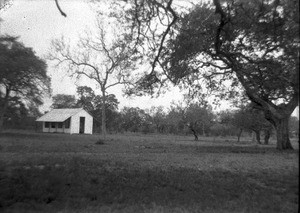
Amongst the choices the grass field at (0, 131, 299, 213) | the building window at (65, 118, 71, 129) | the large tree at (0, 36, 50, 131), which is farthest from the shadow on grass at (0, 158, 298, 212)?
the building window at (65, 118, 71, 129)

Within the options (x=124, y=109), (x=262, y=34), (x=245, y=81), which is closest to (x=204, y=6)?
(x=262, y=34)

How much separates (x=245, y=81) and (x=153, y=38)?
3.50m

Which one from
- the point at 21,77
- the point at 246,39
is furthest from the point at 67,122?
the point at 246,39

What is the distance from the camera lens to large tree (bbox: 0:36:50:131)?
34.2 m

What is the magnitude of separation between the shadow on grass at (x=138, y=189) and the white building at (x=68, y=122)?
57.9 meters

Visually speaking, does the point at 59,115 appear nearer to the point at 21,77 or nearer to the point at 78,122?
the point at 78,122

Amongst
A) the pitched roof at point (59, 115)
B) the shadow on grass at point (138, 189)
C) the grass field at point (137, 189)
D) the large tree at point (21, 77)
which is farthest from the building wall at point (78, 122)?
the shadow on grass at point (138, 189)

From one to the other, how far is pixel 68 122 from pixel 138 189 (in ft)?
205

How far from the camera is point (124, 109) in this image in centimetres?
9331

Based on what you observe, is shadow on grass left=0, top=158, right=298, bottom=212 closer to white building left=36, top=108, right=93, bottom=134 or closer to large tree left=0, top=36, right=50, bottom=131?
large tree left=0, top=36, right=50, bottom=131

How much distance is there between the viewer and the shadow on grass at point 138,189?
7191 millimetres

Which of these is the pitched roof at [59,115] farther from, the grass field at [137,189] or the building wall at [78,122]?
the grass field at [137,189]

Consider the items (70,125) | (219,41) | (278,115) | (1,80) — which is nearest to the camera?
(219,41)

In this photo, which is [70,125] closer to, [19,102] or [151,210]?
[19,102]
